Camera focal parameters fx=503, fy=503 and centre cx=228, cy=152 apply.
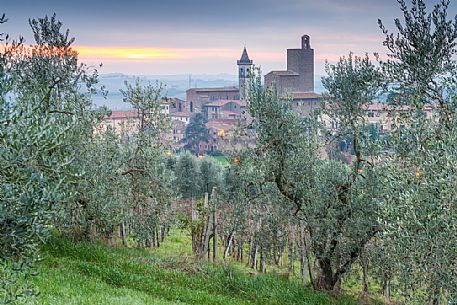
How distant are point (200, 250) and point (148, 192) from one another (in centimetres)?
264

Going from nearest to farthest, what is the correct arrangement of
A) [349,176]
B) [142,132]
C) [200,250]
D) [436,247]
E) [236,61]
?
[436,247] → [349,176] → [200,250] → [142,132] → [236,61]

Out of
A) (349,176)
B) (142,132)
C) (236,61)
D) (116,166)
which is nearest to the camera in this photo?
(349,176)

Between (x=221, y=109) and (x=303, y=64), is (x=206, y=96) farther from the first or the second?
(x=303, y=64)

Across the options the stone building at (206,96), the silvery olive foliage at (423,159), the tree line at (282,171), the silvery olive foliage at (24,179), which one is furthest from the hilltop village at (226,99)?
the silvery olive foliage at (24,179)

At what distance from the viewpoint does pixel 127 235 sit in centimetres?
1897

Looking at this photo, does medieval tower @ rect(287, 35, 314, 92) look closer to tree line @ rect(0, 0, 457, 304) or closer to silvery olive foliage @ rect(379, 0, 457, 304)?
tree line @ rect(0, 0, 457, 304)

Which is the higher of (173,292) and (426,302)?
(426,302)

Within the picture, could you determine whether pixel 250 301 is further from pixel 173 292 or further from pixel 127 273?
pixel 127 273

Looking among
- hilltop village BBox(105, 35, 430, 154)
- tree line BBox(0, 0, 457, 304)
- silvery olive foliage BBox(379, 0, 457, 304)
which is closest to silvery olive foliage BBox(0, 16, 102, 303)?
tree line BBox(0, 0, 457, 304)

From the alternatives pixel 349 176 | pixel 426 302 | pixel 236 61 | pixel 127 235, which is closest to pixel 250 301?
pixel 349 176

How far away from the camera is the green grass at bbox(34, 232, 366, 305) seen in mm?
10484

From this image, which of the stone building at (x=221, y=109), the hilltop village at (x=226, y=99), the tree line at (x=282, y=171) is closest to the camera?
the tree line at (x=282, y=171)

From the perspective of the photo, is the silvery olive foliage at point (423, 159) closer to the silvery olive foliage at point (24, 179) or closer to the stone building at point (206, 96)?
the silvery olive foliage at point (24, 179)

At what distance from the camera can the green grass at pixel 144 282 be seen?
10.5 meters
